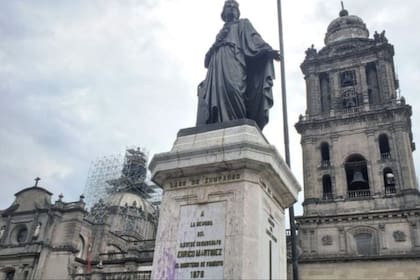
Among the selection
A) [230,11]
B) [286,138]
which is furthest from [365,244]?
[286,138]

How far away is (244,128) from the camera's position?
485 cm

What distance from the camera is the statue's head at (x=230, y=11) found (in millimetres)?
6312

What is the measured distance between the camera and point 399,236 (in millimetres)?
28875

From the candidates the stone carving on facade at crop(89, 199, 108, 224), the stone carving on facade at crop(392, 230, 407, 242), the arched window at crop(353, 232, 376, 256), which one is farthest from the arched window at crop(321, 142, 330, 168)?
the stone carving on facade at crop(89, 199, 108, 224)

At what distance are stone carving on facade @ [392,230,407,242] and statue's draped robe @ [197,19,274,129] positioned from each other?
2667 centimetres

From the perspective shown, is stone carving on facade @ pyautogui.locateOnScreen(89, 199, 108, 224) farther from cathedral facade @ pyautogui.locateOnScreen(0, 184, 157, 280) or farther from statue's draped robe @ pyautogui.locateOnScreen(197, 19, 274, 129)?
statue's draped robe @ pyautogui.locateOnScreen(197, 19, 274, 129)

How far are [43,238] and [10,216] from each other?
4.77 m

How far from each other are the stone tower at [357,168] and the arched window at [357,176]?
7 cm

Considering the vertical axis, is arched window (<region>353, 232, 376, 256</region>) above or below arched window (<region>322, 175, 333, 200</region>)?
below

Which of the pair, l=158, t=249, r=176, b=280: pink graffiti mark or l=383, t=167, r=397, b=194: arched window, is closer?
l=158, t=249, r=176, b=280: pink graffiti mark

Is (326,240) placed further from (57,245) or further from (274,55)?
(274,55)

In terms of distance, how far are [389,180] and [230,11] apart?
94.1 ft

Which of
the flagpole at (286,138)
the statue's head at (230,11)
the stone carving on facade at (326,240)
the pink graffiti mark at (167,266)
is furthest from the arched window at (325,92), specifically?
the pink graffiti mark at (167,266)

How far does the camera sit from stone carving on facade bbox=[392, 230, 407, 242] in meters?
28.8
